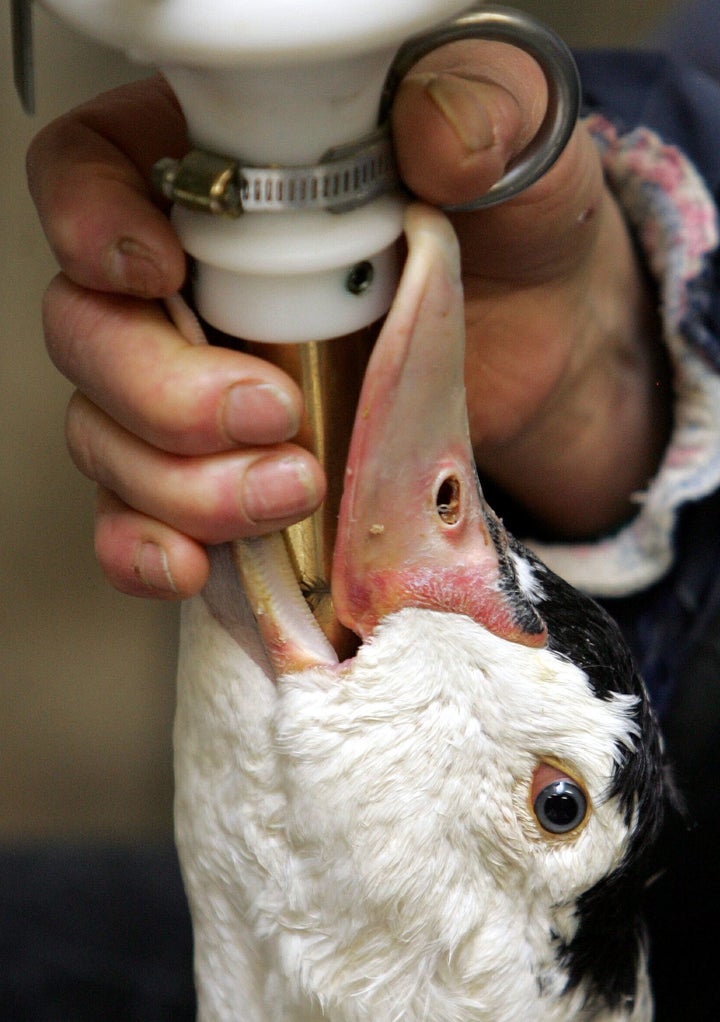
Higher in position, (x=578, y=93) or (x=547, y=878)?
(x=578, y=93)

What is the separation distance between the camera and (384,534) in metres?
0.59

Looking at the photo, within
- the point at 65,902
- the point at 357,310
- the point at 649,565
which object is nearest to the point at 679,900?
the point at 649,565

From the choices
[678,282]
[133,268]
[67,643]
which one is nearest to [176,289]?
[133,268]

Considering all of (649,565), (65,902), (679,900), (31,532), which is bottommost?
(31,532)

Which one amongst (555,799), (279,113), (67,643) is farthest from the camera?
(67,643)

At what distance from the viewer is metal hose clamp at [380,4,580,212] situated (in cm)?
46

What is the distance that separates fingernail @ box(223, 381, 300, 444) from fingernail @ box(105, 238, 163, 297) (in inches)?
2.3

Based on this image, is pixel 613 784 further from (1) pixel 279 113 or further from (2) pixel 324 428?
(1) pixel 279 113

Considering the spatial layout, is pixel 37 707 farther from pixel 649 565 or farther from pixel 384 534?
pixel 384 534

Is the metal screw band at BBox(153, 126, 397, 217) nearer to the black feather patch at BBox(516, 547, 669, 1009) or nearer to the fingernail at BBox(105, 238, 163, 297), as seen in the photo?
the fingernail at BBox(105, 238, 163, 297)

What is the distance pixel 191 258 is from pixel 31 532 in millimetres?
1426

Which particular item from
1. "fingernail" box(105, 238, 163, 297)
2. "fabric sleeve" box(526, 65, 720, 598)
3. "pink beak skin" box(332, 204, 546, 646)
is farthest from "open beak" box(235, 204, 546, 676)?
"fabric sleeve" box(526, 65, 720, 598)

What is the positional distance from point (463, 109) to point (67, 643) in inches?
61.5

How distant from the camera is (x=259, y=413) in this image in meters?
0.53
